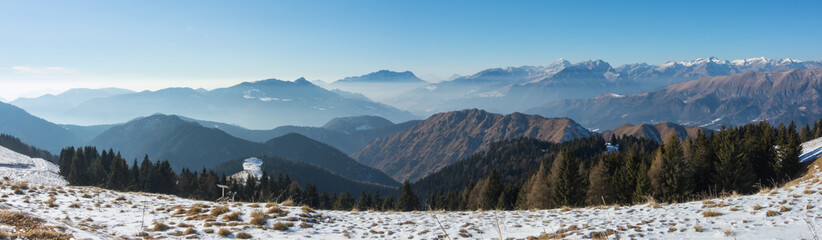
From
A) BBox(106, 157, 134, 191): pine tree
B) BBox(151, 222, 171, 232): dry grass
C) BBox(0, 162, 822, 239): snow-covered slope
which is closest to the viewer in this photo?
BBox(0, 162, 822, 239): snow-covered slope

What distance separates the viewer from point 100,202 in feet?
58.7

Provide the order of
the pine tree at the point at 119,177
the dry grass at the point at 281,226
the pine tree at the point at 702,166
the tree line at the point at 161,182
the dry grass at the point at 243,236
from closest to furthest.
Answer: the dry grass at the point at 243,236
the dry grass at the point at 281,226
the pine tree at the point at 702,166
the pine tree at the point at 119,177
the tree line at the point at 161,182

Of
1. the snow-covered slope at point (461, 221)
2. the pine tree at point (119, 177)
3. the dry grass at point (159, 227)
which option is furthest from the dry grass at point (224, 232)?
the pine tree at point (119, 177)

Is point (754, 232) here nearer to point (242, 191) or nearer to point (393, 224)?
point (393, 224)

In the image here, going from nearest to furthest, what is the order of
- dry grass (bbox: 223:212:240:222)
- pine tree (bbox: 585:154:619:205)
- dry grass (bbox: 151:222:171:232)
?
dry grass (bbox: 151:222:171:232)
dry grass (bbox: 223:212:240:222)
pine tree (bbox: 585:154:619:205)


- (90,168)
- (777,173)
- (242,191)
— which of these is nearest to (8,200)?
(777,173)

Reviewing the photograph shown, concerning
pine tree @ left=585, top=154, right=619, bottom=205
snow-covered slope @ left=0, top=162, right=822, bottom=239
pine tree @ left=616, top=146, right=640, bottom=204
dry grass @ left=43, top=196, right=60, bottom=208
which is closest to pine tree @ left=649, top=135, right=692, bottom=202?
pine tree @ left=616, top=146, right=640, bottom=204

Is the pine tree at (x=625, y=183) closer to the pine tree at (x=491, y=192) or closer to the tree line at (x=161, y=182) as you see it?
the pine tree at (x=491, y=192)

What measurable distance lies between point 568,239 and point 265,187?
8467 centimetres

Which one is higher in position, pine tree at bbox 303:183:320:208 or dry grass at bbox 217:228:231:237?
dry grass at bbox 217:228:231:237

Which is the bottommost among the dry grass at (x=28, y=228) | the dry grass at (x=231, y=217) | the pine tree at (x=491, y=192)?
the pine tree at (x=491, y=192)

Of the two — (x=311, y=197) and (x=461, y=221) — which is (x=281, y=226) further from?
(x=311, y=197)

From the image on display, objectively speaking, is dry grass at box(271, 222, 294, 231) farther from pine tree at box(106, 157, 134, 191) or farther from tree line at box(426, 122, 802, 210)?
pine tree at box(106, 157, 134, 191)

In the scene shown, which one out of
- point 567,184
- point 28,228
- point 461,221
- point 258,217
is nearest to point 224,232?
point 258,217
